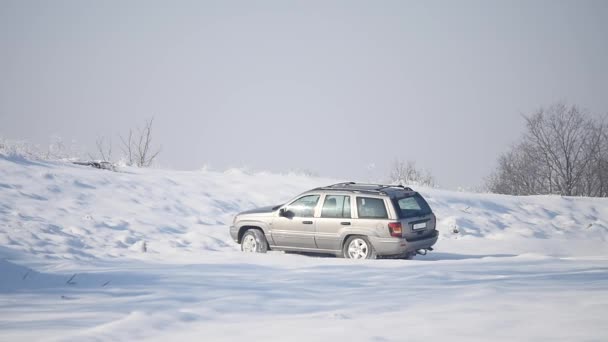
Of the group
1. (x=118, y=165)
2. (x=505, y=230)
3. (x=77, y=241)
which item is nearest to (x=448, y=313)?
(x=77, y=241)

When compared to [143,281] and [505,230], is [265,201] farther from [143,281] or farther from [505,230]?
[143,281]

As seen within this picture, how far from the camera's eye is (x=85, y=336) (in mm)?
5000

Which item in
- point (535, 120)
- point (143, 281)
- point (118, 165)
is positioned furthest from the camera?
point (535, 120)

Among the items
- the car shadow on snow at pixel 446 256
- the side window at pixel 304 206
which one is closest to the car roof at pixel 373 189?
the side window at pixel 304 206

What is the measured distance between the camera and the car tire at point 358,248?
1215 centimetres

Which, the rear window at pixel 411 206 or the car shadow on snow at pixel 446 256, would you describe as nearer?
the rear window at pixel 411 206

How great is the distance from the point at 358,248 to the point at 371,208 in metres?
0.88

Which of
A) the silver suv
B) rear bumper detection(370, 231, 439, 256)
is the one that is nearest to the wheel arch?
the silver suv

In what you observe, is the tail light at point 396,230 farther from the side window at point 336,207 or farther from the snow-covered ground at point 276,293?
Result: the snow-covered ground at point 276,293

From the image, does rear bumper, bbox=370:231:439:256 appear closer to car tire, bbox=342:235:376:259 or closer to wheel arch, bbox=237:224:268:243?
car tire, bbox=342:235:376:259

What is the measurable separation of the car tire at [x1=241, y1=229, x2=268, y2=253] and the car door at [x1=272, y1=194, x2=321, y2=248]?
0.33 meters

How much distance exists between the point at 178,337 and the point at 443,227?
1518 centimetres

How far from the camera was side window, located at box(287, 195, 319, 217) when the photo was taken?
42.8 feet

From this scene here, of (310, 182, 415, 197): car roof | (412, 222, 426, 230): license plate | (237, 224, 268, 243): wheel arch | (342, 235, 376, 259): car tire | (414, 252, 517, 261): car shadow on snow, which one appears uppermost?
(310, 182, 415, 197): car roof
